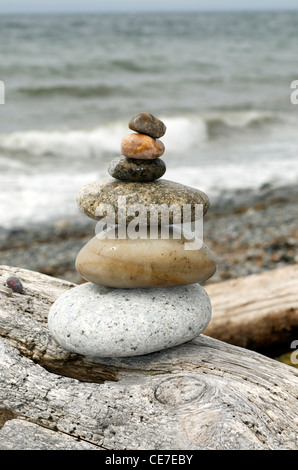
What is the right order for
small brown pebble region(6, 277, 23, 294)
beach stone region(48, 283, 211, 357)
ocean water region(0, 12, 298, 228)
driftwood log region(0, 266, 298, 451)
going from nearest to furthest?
driftwood log region(0, 266, 298, 451) → beach stone region(48, 283, 211, 357) → small brown pebble region(6, 277, 23, 294) → ocean water region(0, 12, 298, 228)

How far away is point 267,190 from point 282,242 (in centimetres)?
364

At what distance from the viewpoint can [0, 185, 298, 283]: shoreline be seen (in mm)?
7422

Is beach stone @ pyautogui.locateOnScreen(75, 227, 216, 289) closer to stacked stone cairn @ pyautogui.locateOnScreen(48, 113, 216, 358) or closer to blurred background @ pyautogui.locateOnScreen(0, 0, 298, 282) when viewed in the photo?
stacked stone cairn @ pyautogui.locateOnScreen(48, 113, 216, 358)

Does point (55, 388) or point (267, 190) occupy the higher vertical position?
point (55, 388)

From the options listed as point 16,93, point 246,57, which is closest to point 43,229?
point 16,93

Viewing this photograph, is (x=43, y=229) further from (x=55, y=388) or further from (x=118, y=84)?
(x=118, y=84)

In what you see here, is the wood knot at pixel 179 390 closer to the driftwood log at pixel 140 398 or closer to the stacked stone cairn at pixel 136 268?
the driftwood log at pixel 140 398

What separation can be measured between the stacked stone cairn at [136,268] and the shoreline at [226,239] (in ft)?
12.0

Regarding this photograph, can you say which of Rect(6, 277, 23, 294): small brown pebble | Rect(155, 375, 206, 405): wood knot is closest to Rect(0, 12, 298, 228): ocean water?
Rect(6, 277, 23, 294): small brown pebble

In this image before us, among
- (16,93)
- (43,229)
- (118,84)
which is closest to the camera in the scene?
(43,229)

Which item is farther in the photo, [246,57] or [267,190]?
[246,57]

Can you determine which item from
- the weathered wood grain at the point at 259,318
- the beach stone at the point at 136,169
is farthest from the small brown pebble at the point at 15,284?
the weathered wood grain at the point at 259,318

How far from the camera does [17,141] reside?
48.2ft

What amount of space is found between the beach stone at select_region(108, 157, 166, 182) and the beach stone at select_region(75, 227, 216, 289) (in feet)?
1.25
